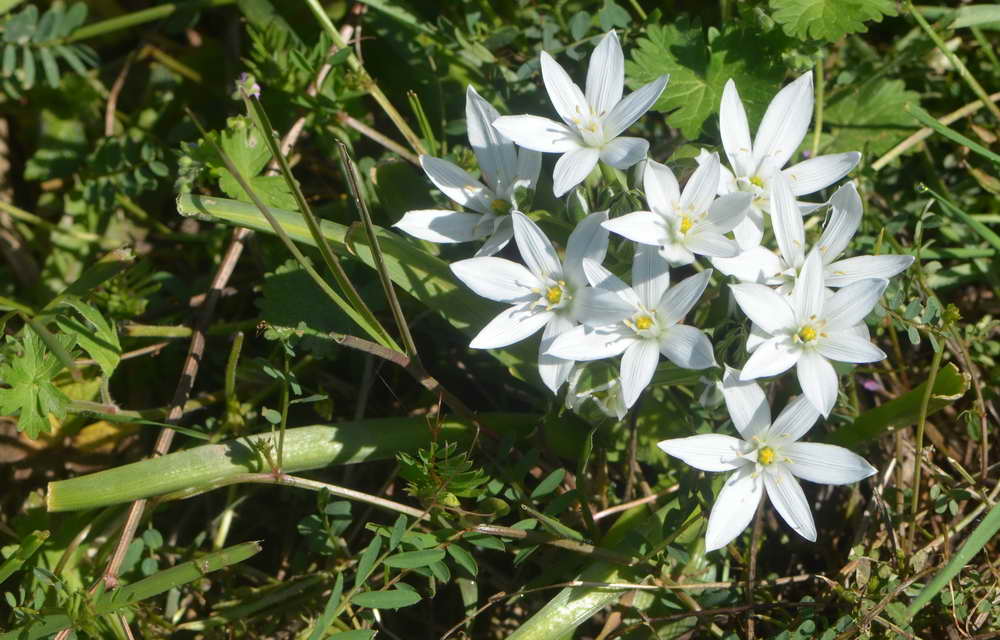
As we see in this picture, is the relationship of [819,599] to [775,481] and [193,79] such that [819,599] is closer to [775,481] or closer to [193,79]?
[775,481]

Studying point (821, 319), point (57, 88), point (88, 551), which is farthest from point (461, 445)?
point (57, 88)

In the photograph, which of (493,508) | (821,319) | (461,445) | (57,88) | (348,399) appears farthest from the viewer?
(57,88)

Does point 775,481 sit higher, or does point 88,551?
point 775,481

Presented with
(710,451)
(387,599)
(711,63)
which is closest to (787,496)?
(710,451)

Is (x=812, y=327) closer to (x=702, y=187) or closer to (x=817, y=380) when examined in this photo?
(x=817, y=380)

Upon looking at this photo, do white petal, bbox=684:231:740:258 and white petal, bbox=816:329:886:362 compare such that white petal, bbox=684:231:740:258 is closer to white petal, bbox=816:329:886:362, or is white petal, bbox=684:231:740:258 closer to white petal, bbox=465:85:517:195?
white petal, bbox=816:329:886:362
